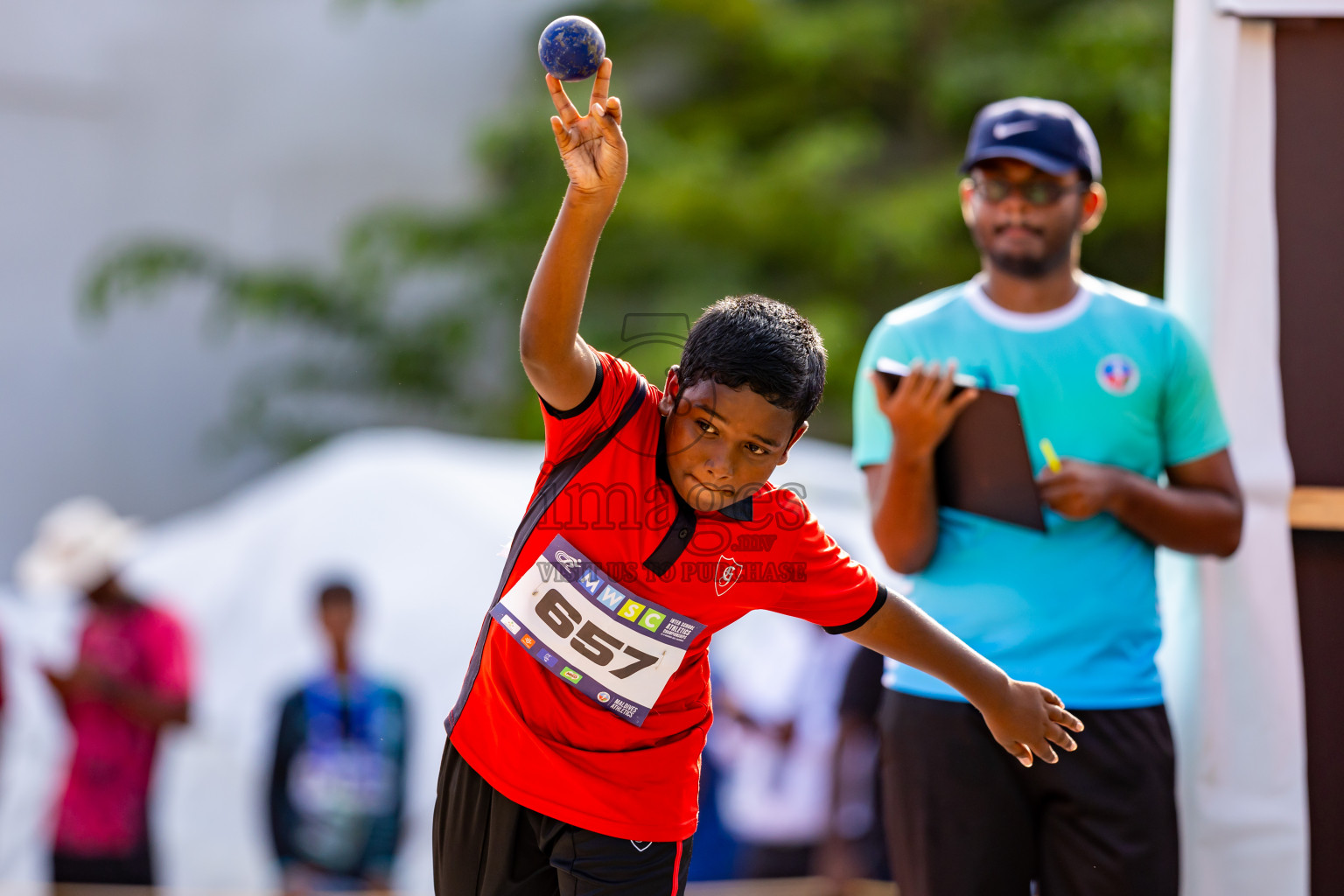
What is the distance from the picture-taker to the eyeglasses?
92.1 inches

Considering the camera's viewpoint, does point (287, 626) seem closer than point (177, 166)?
Yes

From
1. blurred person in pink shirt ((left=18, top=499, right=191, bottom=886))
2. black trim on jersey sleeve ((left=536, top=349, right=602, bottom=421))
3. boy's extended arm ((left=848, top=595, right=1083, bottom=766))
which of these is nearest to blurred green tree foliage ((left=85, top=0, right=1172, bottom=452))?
blurred person in pink shirt ((left=18, top=499, right=191, bottom=886))

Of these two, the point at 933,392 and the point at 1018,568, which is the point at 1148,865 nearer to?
the point at 1018,568

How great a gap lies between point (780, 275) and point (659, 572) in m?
7.20

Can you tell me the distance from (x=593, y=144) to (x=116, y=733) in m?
3.77

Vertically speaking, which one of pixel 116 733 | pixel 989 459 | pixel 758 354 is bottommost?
pixel 116 733

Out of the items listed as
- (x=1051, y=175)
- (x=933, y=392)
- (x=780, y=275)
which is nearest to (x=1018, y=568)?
(x=933, y=392)

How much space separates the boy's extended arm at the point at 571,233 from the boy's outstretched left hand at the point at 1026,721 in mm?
804

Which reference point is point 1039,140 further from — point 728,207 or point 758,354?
point 728,207

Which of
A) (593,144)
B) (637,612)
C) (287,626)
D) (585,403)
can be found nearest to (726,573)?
(637,612)

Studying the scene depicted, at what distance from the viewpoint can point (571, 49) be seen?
1.56 m

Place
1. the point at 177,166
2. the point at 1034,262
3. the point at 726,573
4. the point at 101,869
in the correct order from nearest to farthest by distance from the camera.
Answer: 1. the point at 726,573
2. the point at 1034,262
3. the point at 101,869
4. the point at 177,166

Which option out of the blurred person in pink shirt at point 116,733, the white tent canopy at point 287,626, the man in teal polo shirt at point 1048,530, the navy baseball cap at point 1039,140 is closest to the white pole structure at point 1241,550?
the man in teal polo shirt at point 1048,530

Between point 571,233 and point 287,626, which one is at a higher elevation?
point 571,233
